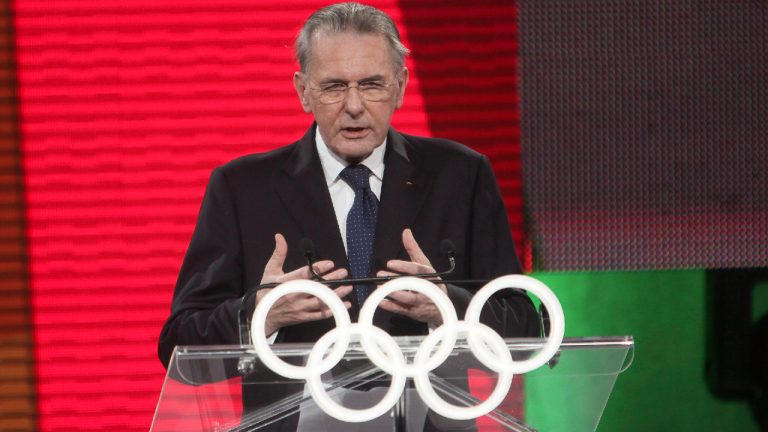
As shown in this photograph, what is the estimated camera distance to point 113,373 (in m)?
3.60

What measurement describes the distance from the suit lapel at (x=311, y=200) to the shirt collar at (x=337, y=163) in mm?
20

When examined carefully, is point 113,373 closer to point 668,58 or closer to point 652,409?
point 652,409

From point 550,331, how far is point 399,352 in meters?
0.24

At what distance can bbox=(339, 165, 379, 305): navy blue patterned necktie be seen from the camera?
2.17 metres

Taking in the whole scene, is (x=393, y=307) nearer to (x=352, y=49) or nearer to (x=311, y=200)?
(x=311, y=200)

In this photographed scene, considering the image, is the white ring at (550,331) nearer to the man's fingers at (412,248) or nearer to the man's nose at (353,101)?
the man's fingers at (412,248)

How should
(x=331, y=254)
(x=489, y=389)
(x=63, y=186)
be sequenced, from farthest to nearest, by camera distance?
(x=63, y=186)
(x=331, y=254)
(x=489, y=389)

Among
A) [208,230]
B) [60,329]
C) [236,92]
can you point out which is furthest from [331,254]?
[60,329]

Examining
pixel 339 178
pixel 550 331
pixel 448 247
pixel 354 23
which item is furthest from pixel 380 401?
pixel 354 23

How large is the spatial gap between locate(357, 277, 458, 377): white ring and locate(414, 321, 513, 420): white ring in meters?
0.01

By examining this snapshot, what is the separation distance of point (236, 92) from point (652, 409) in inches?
73.5

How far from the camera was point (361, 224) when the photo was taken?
221 centimetres

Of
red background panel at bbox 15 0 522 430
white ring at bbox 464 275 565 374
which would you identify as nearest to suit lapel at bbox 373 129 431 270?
white ring at bbox 464 275 565 374

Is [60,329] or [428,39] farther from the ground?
[428,39]
